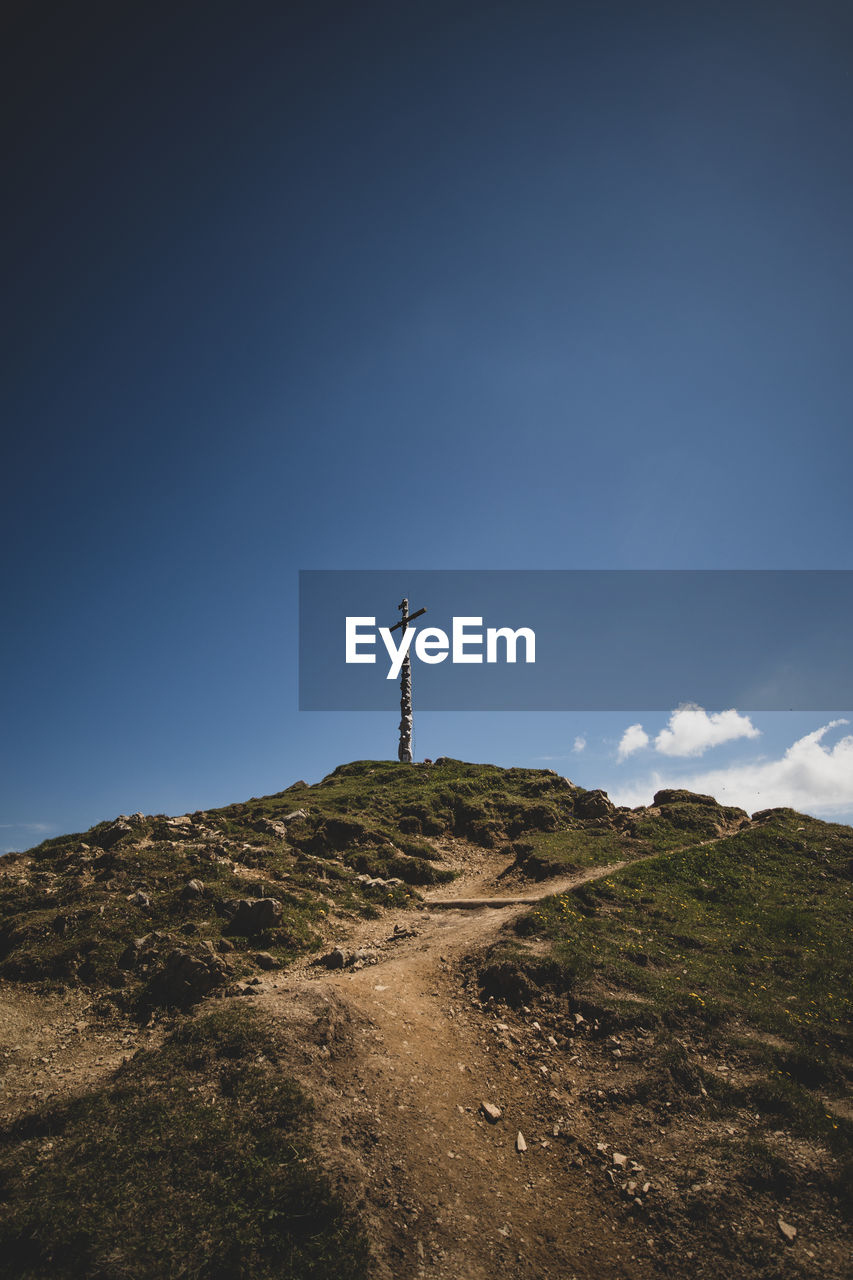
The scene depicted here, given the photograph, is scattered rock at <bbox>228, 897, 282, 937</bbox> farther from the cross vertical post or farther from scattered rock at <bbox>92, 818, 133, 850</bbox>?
the cross vertical post

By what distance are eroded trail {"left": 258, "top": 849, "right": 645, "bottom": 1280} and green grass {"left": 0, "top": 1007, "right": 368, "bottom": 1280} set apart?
2.49ft

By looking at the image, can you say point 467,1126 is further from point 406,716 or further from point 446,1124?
point 406,716

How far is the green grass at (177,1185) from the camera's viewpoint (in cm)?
732

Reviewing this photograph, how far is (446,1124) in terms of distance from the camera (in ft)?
34.4

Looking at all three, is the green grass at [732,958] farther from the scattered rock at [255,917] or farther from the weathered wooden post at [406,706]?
the weathered wooden post at [406,706]

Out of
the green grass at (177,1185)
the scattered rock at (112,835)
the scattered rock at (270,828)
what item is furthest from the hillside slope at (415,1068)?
the scattered rock at (270,828)

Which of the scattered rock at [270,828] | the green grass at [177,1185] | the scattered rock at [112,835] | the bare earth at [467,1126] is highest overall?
the scattered rock at [112,835]

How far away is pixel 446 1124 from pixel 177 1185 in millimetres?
4708

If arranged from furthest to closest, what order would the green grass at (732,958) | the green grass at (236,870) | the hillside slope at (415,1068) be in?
the green grass at (236,870)
the green grass at (732,958)
the hillside slope at (415,1068)

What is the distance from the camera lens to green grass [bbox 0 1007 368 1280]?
288 inches

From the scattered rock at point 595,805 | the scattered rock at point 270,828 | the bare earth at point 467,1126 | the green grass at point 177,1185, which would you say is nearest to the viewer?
the green grass at point 177,1185

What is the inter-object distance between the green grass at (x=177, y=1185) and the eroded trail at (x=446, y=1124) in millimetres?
760

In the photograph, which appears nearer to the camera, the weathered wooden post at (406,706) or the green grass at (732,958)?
the green grass at (732,958)

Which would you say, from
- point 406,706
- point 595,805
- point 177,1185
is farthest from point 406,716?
point 177,1185
